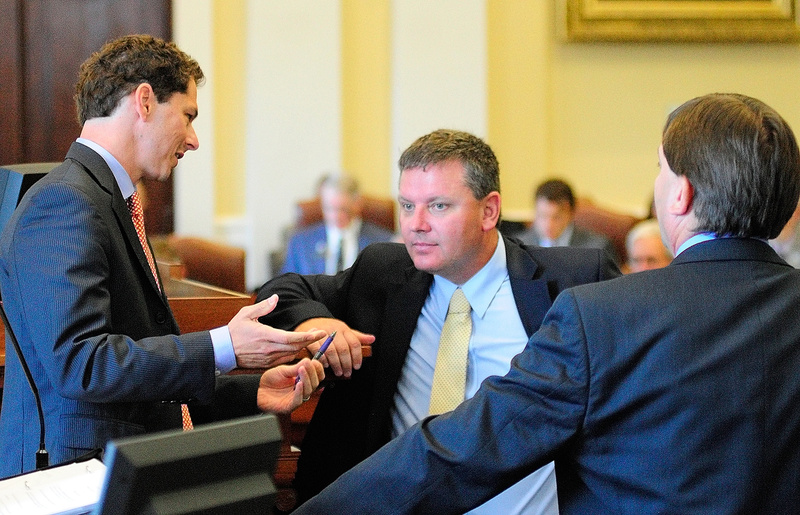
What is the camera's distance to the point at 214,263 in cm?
486

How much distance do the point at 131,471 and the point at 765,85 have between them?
26.2 ft

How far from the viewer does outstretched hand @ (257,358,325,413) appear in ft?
6.36

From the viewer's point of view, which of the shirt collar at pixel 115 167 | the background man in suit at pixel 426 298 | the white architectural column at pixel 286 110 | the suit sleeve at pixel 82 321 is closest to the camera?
the suit sleeve at pixel 82 321

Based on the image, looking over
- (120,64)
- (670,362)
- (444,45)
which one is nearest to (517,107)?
(444,45)

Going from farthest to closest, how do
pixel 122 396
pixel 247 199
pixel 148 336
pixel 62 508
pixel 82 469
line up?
pixel 247 199
pixel 148 336
pixel 122 396
pixel 82 469
pixel 62 508

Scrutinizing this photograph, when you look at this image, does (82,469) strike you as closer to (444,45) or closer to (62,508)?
(62,508)

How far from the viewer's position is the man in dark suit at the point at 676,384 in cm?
131

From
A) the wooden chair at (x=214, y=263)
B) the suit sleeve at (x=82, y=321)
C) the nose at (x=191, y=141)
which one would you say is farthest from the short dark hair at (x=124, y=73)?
the wooden chair at (x=214, y=263)

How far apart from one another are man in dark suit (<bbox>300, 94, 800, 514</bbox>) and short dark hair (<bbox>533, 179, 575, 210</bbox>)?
4633mm

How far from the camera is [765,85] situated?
26.4ft

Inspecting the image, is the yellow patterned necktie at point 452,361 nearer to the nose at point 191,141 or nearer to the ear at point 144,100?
the nose at point 191,141

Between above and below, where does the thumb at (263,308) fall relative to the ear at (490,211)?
below

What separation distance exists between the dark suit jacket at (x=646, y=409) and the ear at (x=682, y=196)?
57 mm

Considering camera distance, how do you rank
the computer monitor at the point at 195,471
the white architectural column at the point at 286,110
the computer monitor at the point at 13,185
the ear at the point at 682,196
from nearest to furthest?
1. the computer monitor at the point at 195,471
2. the ear at the point at 682,196
3. the computer monitor at the point at 13,185
4. the white architectural column at the point at 286,110
